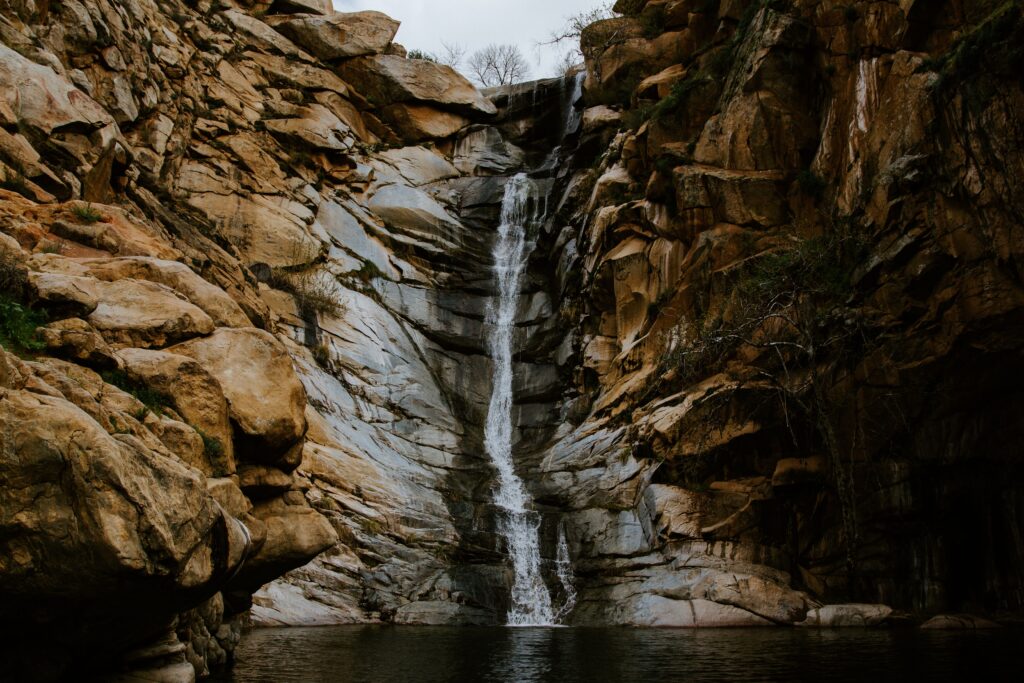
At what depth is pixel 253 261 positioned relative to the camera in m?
33.9

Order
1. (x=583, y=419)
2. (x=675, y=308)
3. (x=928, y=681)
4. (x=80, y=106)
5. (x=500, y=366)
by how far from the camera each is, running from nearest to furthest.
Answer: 1. (x=928, y=681)
2. (x=80, y=106)
3. (x=675, y=308)
4. (x=583, y=419)
5. (x=500, y=366)

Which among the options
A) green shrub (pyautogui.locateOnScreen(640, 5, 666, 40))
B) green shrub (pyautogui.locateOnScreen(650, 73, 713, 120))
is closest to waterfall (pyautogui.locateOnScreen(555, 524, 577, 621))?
green shrub (pyautogui.locateOnScreen(650, 73, 713, 120))

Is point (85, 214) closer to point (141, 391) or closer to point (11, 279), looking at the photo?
point (11, 279)

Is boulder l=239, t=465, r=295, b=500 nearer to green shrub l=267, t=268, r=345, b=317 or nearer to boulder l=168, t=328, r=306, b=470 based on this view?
boulder l=168, t=328, r=306, b=470

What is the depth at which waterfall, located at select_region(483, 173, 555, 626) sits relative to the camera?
2450 centimetres

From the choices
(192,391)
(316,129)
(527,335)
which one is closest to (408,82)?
(316,129)

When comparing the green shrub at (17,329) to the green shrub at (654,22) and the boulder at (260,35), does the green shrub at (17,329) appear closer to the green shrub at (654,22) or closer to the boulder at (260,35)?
the green shrub at (654,22)

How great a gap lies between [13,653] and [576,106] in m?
42.8

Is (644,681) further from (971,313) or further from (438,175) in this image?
(438,175)

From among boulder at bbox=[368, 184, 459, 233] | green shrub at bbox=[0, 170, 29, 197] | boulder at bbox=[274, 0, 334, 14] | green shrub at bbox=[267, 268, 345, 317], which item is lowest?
green shrub at bbox=[0, 170, 29, 197]

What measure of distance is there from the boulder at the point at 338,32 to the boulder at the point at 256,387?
117 ft

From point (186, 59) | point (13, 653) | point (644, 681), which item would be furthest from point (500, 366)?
point (13, 653)

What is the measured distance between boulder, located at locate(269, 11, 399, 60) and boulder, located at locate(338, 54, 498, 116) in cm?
76

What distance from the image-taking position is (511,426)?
113ft
